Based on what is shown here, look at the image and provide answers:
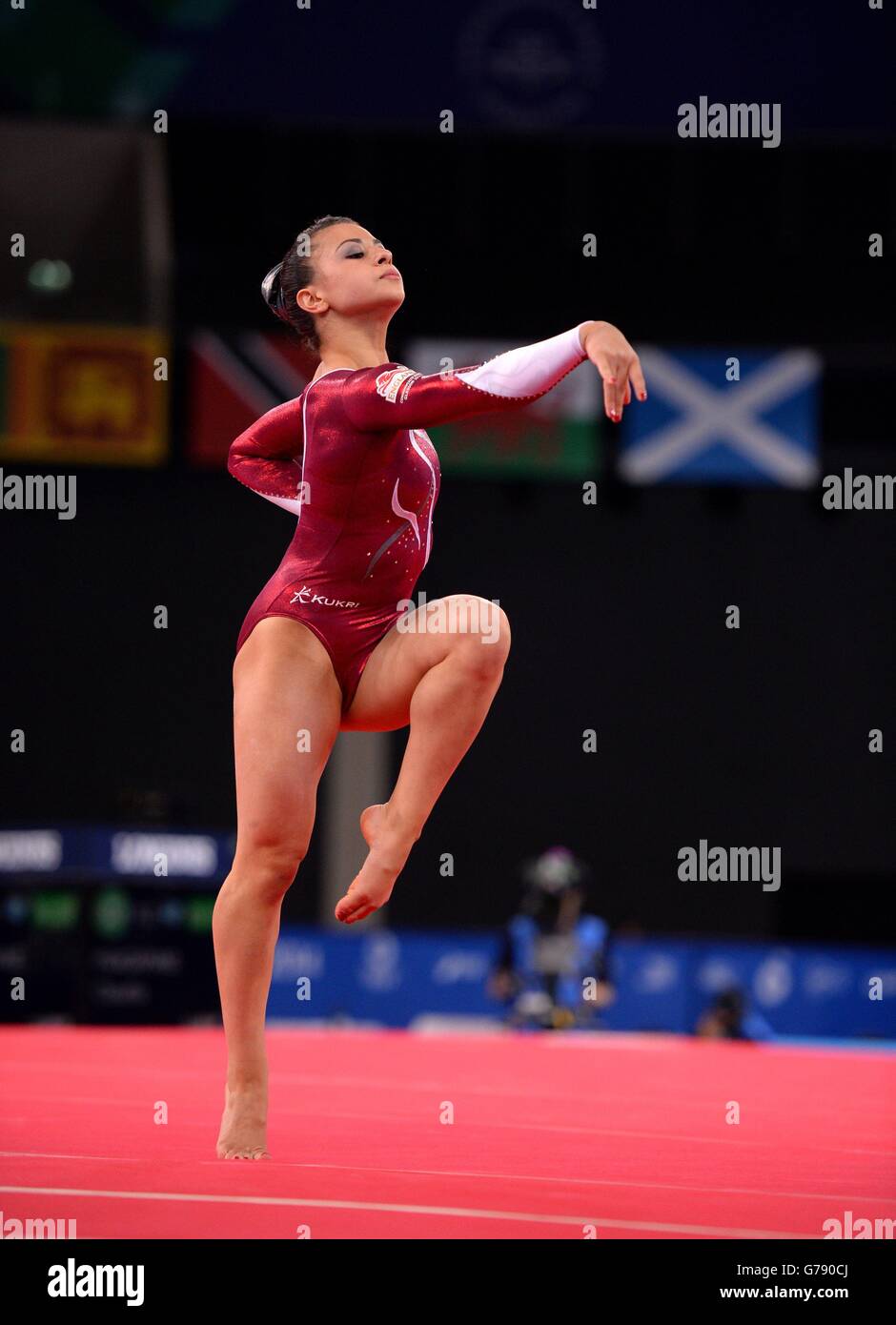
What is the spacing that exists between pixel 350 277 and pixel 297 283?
0.16 m

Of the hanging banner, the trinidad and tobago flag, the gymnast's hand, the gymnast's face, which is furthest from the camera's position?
the trinidad and tobago flag

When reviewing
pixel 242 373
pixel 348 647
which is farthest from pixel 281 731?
pixel 242 373

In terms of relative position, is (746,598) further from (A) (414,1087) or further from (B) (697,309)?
(A) (414,1087)

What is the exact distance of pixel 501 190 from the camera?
14.0 m

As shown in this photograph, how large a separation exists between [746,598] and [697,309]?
9.67 feet

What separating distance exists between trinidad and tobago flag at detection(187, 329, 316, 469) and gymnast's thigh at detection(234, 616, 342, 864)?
9.88 metres

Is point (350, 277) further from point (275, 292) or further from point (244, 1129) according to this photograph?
point (244, 1129)

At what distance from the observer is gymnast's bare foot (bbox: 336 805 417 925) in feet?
11.2

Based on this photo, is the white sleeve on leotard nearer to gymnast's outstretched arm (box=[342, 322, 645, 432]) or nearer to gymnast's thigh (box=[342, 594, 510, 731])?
gymnast's outstretched arm (box=[342, 322, 645, 432])

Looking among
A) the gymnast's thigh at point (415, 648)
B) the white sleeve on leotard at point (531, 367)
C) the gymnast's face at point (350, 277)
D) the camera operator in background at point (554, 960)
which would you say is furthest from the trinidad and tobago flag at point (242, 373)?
the white sleeve on leotard at point (531, 367)

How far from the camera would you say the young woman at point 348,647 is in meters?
3.45

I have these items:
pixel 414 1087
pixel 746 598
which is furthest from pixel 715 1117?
pixel 746 598

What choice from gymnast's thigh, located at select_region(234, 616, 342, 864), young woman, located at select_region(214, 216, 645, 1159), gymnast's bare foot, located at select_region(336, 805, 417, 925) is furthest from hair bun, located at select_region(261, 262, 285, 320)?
gymnast's bare foot, located at select_region(336, 805, 417, 925)
